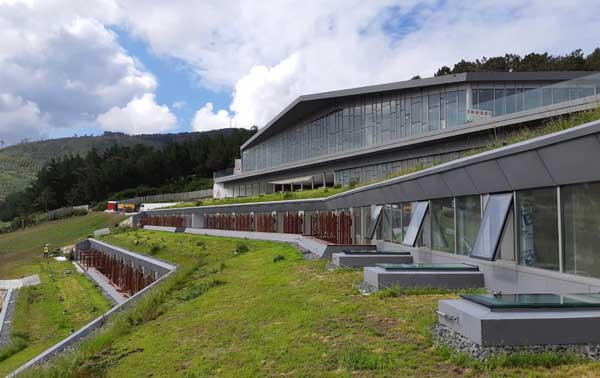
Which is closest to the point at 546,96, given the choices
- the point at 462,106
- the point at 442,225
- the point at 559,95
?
the point at 559,95

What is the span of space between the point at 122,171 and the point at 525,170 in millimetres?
130744

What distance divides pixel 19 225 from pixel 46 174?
26.8m

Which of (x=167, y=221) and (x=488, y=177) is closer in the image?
(x=488, y=177)

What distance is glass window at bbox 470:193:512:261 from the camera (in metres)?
12.0

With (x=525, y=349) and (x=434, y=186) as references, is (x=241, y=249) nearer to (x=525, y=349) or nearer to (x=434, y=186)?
(x=434, y=186)

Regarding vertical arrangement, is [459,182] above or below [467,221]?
above

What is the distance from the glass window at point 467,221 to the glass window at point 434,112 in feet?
94.9

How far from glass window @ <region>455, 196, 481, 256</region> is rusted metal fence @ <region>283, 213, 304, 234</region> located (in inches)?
839

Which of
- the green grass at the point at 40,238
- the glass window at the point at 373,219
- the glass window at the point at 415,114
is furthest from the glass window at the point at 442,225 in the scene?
the green grass at the point at 40,238

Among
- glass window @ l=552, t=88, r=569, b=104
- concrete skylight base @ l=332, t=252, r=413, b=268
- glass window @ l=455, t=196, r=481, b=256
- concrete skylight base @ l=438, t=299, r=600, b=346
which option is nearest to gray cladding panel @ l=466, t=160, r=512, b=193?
glass window @ l=455, t=196, r=481, b=256

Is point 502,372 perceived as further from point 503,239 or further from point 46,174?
point 46,174

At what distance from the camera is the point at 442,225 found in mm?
16062

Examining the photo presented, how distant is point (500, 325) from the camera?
24.8ft

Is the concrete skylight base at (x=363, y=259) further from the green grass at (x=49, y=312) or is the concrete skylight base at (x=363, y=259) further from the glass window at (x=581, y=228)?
the green grass at (x=49, y=312)
